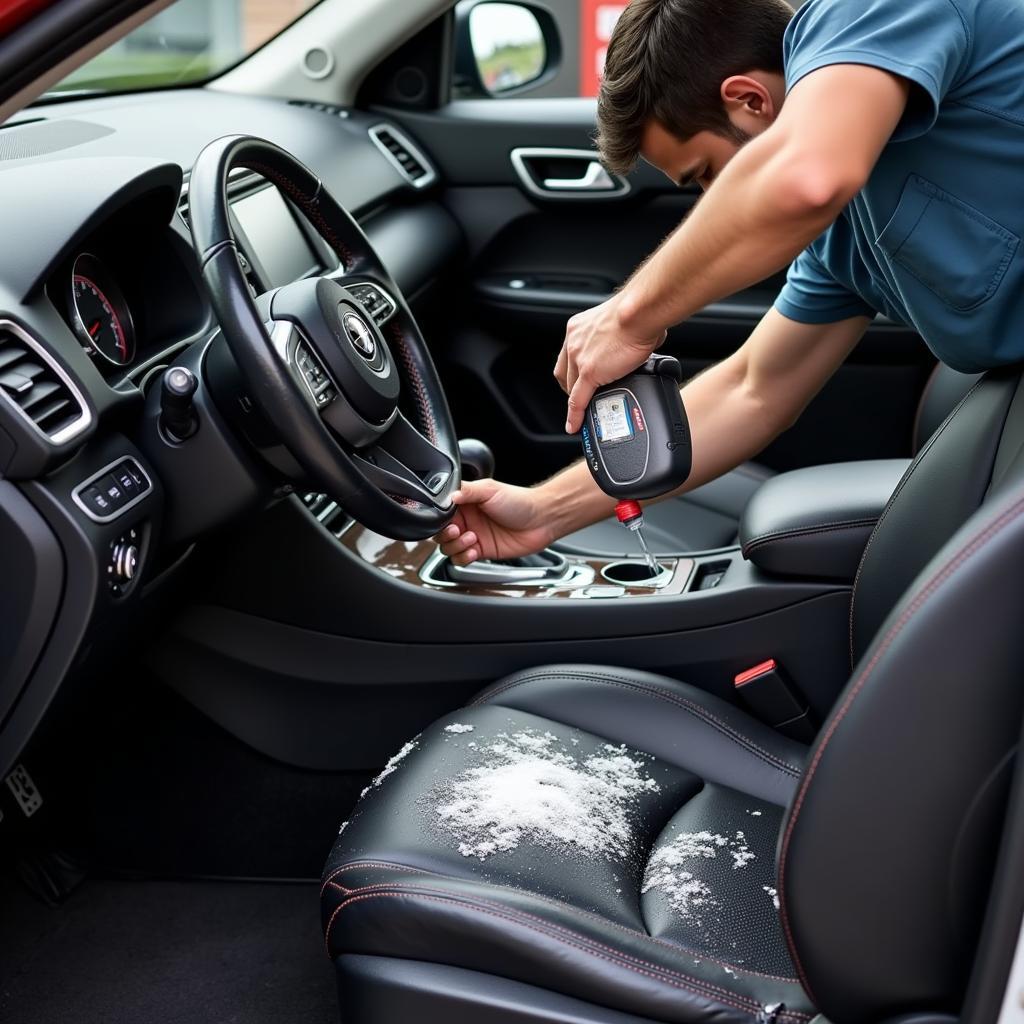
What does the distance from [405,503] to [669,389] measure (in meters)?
0.31

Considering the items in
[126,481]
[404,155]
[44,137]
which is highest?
[44,137]

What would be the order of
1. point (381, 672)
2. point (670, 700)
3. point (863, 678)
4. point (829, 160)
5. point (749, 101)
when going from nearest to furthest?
point (863, 678) < point (829, 160) < point (749, 101) < point (670, 700) < point (381, 672)

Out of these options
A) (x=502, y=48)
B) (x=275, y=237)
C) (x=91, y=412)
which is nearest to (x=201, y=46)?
(x=502, y=48)

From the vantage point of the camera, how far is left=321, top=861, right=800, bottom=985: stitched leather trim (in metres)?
1.17

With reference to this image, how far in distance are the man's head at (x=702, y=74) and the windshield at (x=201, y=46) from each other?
987 millimetres

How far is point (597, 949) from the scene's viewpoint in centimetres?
116

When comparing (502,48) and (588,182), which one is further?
(502,48)

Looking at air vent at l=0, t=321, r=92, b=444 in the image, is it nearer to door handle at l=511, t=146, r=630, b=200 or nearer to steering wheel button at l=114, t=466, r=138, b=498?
steering wheel button at l=114, t=466, r=138, b=498

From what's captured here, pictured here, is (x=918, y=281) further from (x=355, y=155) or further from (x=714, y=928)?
(x=355, y=155)

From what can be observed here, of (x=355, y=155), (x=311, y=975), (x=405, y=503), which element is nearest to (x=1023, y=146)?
(x=405, y=503)

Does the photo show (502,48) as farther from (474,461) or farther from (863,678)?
(863,678)

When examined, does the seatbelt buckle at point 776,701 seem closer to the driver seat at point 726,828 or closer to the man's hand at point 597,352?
the driver seat at point 726,828

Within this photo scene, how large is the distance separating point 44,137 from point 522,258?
1292 mm

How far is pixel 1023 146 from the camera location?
1.26 meters
